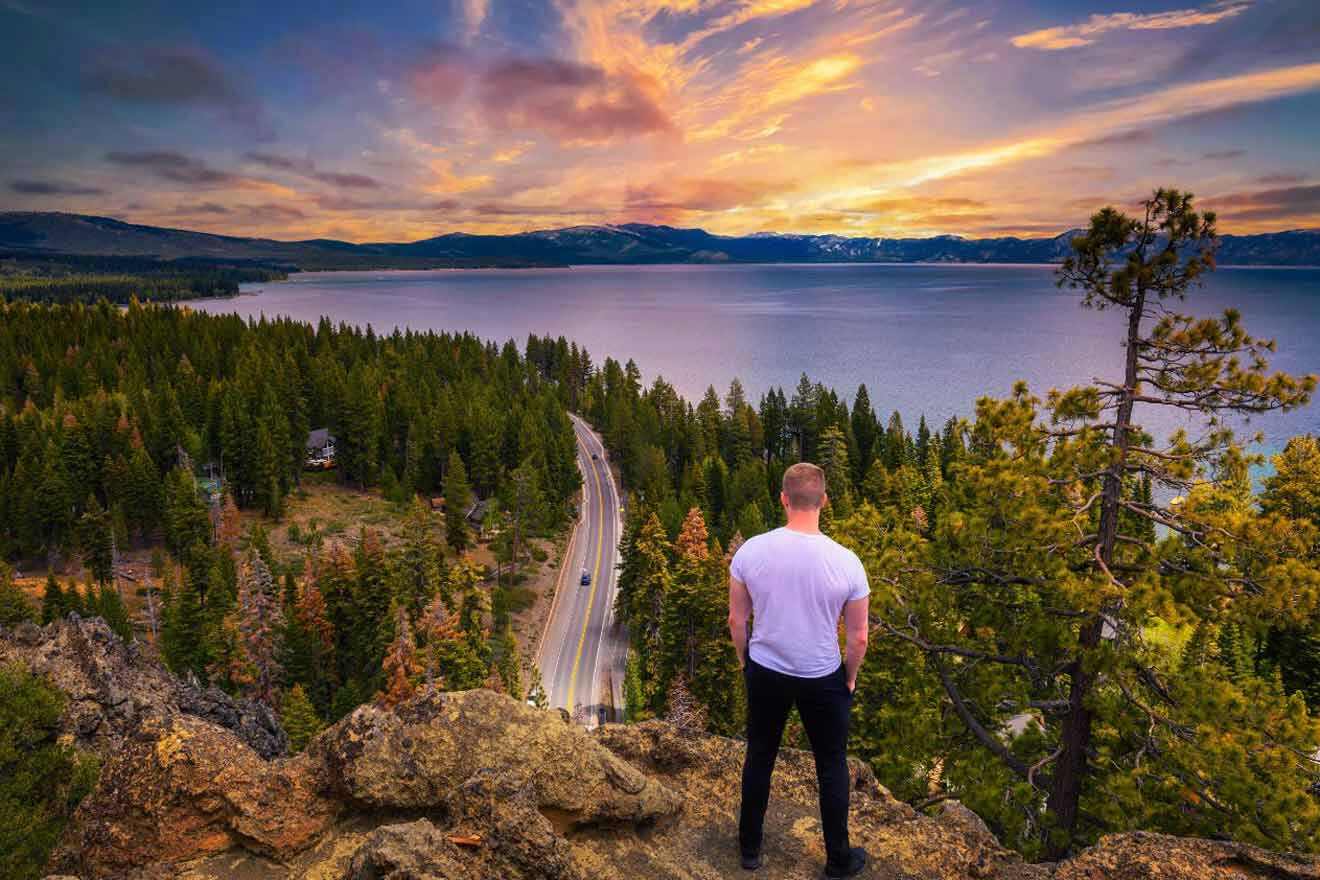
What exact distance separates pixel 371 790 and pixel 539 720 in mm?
1762

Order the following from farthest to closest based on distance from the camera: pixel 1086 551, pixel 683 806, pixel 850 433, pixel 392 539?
pixel 850 433 → pixel 392 539 → pixel 1086 551 → pixel 683 806

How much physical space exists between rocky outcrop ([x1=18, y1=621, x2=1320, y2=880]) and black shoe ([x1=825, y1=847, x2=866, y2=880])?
204 mm

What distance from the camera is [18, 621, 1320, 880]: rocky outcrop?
18.9 ft

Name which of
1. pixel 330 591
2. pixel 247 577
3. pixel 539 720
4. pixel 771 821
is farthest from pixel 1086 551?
pixel 330 591

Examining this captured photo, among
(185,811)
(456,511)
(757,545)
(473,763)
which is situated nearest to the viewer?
(757,545)

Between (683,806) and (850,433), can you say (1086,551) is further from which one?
(850,433)

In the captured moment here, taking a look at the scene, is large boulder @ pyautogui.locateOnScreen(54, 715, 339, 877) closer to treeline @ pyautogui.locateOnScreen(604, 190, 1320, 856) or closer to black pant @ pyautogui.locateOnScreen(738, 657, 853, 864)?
black pant @ pyautogui.locateOnScreen(738, 657, 853, 864)

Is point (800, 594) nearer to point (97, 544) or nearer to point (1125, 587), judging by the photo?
point (1125, 587)

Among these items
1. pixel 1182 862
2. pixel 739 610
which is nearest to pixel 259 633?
pixel 739 610

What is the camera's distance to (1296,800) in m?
8.98

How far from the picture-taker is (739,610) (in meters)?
6.16

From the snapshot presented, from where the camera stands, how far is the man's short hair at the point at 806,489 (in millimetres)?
5875

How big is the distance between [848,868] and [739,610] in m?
2.54

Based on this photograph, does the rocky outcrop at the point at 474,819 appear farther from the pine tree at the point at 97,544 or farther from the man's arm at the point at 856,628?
the pine tree at the point at 97,544
